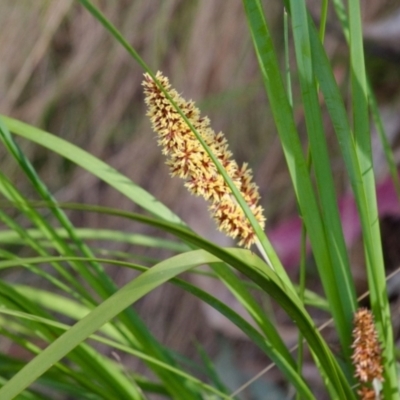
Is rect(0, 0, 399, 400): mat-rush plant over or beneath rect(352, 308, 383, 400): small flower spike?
over

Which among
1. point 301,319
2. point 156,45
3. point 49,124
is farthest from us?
point 49,124

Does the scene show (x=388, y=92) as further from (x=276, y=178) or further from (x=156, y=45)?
(x=156, y=45)

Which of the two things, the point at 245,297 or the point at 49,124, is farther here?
the point at 49,124

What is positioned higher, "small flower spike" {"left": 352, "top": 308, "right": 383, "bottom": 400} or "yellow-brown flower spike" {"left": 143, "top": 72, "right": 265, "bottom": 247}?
"yellow-brown flower spike" {"left": 143, "top": 72, "right": 265, "bottom": 247}

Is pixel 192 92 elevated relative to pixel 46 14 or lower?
lower

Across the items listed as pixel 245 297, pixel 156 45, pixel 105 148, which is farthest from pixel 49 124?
pixel 245 297
